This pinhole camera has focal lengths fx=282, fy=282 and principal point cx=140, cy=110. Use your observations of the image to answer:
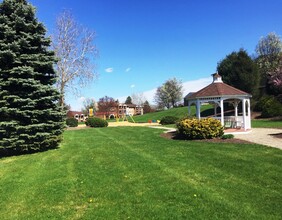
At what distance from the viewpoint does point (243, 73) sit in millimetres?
35469

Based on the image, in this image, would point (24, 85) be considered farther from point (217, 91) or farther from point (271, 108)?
point (271, 108)

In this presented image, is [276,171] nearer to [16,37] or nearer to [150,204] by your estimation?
[150,204]

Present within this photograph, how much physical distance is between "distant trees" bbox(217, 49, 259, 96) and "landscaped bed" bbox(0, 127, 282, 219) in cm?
2760

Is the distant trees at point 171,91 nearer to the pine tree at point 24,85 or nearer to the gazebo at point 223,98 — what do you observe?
the gazebo at point 223,98

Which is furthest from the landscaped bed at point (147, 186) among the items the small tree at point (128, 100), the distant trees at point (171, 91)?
the small tree at point (128, 100)

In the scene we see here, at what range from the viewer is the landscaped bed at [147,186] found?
4676 mm

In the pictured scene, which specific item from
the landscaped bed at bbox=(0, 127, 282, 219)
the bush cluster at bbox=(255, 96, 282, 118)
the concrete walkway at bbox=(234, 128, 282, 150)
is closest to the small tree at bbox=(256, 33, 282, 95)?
the bush cluster at bbox=(255, 96, 282, 118)

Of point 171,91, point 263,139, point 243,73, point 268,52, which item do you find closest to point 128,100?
point 171,91

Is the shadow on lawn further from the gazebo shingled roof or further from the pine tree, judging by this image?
the gazebo shingled roof

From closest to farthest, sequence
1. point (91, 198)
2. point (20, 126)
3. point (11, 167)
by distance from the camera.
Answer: point (91, 198) → point (11, 167) → point (20, 126)

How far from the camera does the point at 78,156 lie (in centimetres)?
979

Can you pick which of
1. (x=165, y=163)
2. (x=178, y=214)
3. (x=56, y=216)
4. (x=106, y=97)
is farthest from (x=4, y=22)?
(x=106, y=97)

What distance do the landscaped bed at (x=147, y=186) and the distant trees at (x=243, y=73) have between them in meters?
27.6

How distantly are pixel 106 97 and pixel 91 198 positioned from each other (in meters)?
80.3
